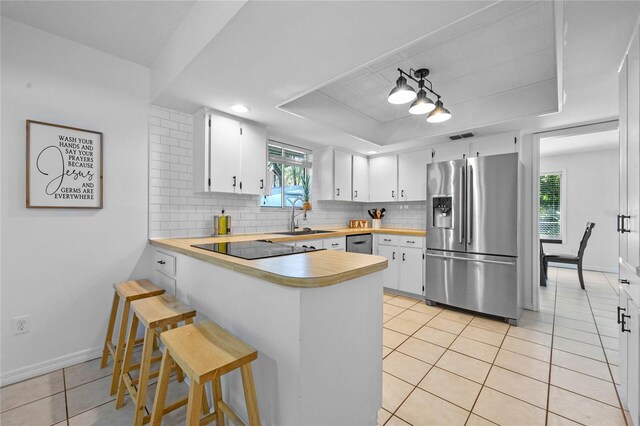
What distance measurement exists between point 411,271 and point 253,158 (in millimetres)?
2611

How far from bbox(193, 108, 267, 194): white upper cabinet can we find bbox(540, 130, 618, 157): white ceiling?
4769mm

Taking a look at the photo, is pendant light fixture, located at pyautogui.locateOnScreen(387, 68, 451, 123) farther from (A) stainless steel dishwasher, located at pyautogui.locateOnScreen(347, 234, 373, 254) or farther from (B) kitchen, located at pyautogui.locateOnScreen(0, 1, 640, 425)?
(A) stainless steel dishwasher, located at pyautogui.locateOnScreen(347, 234, 373, 254)

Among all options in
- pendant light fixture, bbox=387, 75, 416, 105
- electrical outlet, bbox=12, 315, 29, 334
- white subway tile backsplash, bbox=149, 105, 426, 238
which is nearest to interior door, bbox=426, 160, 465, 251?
pendant light fixture, bbox=387, 75, 416, 105

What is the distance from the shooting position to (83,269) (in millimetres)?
2279

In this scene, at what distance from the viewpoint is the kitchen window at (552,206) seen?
602cm

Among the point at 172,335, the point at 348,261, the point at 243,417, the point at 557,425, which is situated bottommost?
the point at 557,425

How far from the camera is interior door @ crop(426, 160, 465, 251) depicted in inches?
130

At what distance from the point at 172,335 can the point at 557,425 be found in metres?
2.19

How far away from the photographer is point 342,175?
435cm

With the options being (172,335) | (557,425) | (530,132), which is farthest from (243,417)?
(530,132)

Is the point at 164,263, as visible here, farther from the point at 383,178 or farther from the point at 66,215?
the point at 383,178

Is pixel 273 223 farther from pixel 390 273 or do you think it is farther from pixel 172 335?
pixel 172 335

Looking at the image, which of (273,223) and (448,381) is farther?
(273,223)

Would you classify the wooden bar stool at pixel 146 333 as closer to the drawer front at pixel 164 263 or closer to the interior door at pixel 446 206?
the drawer front at pixel 164 263
